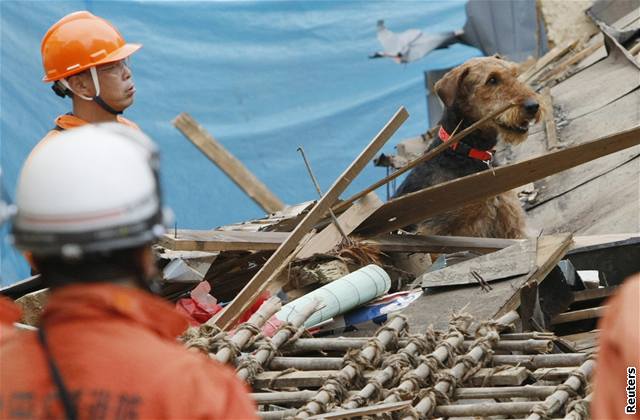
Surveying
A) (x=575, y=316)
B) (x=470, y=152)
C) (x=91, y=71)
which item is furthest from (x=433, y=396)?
(x=470, y=152)

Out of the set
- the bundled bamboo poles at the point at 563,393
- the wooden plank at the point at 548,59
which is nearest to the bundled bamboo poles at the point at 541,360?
the bundled bamboo poles at the point at 563,393

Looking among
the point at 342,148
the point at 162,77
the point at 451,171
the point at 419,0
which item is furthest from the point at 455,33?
the point at 451,171

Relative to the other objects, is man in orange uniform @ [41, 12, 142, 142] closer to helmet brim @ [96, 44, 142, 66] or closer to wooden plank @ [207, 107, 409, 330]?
helmet brim @ [96, 44, 142, 66]

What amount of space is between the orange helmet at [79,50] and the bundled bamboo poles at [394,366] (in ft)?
7.69

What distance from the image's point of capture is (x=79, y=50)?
255 inches

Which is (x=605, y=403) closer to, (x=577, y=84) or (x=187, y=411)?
(x=187, y=411)

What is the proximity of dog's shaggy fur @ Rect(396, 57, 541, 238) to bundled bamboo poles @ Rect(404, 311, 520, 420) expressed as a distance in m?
2.80

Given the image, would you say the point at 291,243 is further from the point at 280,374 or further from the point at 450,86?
the point at 450,86

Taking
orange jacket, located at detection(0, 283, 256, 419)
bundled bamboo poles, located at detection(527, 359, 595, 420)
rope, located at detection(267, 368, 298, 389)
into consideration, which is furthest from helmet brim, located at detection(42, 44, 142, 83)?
orange jacket, located at detection(0, 283, 256, 419)

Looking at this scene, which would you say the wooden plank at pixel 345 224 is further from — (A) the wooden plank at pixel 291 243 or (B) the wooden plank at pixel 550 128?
(B) the wooden plank at pixel 550 128

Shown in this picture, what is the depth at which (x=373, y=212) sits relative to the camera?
7176mm

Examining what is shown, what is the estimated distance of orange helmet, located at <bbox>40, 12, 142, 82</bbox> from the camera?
6.46m

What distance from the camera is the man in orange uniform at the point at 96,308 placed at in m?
2.47

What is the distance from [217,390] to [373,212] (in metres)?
4.67
